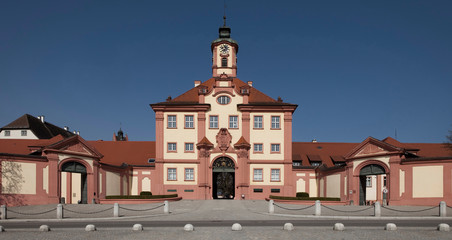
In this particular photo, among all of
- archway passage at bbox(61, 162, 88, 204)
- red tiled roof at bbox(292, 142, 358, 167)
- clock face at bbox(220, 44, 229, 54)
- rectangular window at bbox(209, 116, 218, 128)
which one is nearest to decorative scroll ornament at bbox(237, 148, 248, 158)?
rectangular window at bbox(209, 116, 218, 128)

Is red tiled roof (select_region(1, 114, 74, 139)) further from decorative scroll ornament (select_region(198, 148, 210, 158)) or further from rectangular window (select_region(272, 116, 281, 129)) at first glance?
rectangular window (select_region(272, 116, 281, 129))

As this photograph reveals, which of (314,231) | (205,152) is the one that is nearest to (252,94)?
(205,152)

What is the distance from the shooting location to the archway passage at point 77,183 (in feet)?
117

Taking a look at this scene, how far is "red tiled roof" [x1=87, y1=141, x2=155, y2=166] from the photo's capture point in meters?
50.6

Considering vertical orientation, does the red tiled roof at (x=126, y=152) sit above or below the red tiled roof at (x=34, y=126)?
below

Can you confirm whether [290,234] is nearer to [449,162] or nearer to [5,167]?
[449,162]

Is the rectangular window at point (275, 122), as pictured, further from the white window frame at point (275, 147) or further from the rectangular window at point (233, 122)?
the rectangular window at point (233, 122)

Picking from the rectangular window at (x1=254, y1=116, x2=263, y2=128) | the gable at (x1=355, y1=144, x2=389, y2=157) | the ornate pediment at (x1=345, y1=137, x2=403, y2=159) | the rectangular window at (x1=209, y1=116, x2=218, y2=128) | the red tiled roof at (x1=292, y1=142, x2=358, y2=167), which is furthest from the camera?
the red tiled roof at (x1=292, y1=142, x2=358, y2=167)

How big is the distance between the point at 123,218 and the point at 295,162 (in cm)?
2997

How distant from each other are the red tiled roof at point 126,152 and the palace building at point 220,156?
0.46ft

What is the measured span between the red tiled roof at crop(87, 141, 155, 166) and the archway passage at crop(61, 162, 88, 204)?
27.7 ft

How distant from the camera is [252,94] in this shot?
47.8 meters

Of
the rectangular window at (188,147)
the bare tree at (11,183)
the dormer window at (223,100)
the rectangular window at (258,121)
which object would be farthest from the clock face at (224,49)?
the bare tree at (11,183)

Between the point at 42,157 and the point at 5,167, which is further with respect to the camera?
the point at 42,157
